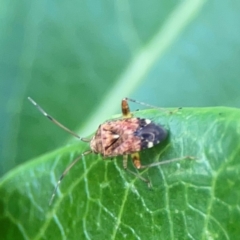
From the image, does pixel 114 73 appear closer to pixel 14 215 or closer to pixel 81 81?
pixel 81 81

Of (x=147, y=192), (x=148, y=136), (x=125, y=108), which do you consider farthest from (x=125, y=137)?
(x=147, y=192)

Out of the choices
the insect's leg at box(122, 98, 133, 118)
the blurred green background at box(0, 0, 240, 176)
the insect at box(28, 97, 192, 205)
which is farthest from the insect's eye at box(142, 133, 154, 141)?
the blurred green background at box(0, 0, 240, 176)

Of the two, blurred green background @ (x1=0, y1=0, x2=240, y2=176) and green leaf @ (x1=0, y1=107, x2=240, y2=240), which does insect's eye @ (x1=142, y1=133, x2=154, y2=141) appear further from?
blurred green background @ (x1=0, y1=0, x2=240, y2=176)

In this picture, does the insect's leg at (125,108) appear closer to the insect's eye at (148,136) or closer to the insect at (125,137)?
the insect at (125,137)

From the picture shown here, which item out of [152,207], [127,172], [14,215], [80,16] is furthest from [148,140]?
[80,16]

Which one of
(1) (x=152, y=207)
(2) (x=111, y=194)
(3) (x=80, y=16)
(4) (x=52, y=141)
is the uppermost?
(3) (x=80, y=16)

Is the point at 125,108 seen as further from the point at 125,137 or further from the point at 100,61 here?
the point at 100,61

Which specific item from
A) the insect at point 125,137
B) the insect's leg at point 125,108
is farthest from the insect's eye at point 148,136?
the insect's leg at point 125,108
